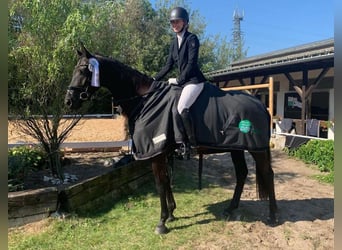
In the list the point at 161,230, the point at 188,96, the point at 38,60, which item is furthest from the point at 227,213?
the point at 38,60

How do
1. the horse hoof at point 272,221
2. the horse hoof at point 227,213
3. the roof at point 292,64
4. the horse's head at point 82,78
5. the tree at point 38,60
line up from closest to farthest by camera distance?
the horse's head at point 82,78
the horse hoof at point 272,221
the horse hoof at point 227,213
the tree at point 38,60
the roof at point 292,64

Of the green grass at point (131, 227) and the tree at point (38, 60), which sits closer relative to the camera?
the green grass at point (131, 227)

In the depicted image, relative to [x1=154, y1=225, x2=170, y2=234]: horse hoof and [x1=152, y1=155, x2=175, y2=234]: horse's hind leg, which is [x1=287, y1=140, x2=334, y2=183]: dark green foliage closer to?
[x1=152, y1=155, x2=175, y2=234]: horse's hind leg

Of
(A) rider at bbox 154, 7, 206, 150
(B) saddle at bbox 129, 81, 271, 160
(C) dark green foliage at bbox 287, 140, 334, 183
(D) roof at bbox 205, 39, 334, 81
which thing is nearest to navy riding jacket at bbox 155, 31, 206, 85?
(A) rider at bbox 154, 7, 206, 150

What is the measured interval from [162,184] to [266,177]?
1.41 metres

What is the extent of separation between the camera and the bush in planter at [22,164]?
4.74 metres

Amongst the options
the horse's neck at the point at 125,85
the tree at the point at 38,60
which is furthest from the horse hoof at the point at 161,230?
the tree at the point at 38,60

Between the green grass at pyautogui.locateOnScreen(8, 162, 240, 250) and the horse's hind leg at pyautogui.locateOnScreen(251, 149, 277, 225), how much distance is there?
2.24ft

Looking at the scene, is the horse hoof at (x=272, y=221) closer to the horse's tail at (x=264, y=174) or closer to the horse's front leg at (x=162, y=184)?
the horse's tail at (x=264, y=174)

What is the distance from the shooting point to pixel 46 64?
5004 millimetres

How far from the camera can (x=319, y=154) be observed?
8211mm

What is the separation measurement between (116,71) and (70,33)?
3.81ft

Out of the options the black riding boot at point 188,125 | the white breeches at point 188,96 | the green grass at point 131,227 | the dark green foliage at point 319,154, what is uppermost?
the white breeches at point 188,96

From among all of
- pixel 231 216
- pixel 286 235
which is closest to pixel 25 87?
pixel 231 216
